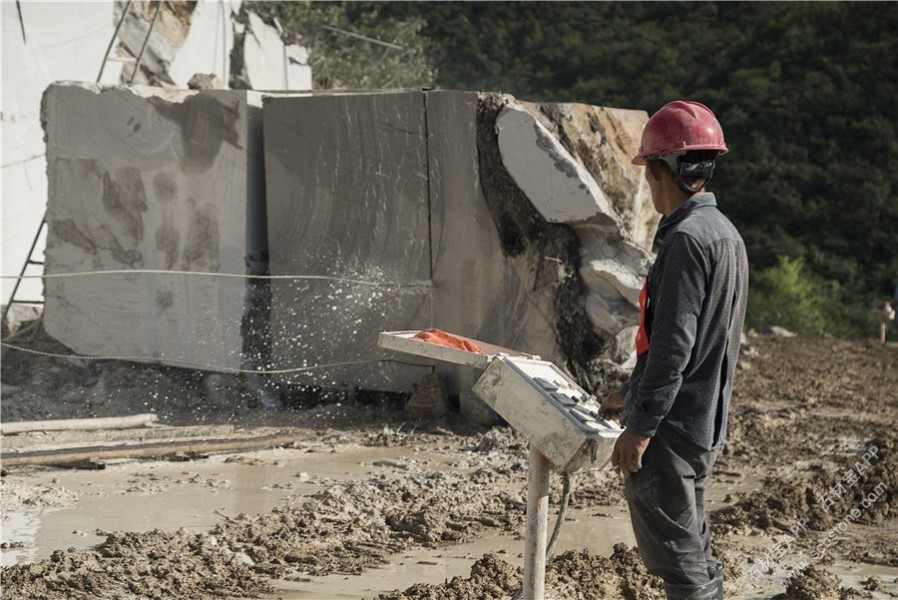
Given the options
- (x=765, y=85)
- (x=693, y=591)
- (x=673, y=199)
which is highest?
(x=765, y=85)

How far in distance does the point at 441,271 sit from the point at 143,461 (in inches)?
80.1

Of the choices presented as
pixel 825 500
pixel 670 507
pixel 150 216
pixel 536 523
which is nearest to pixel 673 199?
pixel 670 507

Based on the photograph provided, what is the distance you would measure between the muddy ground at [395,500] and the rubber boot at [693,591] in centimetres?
84

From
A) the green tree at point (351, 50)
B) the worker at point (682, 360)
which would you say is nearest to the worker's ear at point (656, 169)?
the worker at point (682, 360)

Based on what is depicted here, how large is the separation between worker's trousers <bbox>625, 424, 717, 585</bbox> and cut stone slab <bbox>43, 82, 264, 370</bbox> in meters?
4.26

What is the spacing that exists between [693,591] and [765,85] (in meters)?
18.0

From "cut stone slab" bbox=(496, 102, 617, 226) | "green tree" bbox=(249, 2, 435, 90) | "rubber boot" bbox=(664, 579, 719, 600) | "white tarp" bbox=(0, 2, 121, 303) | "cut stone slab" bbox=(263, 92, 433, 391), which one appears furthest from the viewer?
"green tree" bbox=(249, 2, 435, 90)

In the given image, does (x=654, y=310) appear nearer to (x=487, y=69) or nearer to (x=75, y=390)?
(x=75, y=390)

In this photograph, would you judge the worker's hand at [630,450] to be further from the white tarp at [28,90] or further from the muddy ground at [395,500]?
the white tarp at [28,90]

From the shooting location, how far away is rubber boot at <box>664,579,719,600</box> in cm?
284

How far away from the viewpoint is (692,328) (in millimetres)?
2748

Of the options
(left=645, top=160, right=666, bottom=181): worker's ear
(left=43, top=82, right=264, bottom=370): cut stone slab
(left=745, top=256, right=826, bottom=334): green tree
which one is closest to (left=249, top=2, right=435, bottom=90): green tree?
(left=745, top=256, right=826, bottom=334): green tree

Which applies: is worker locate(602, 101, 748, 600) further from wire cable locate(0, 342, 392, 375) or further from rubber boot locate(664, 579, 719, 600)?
wire cable locate(0, 342, 392, 375)

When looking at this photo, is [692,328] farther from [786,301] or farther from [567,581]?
[786,301]
